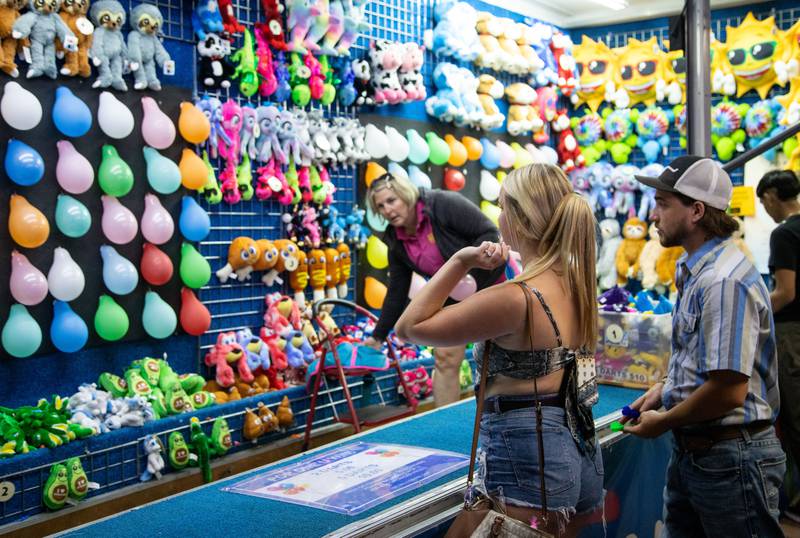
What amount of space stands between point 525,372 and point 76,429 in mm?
2685

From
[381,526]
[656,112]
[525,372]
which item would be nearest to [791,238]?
[525,372]

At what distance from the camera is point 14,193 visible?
13.2 ft

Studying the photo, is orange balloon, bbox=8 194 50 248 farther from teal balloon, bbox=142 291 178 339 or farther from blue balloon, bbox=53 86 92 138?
teal balloon, bbox=142 291 178 339

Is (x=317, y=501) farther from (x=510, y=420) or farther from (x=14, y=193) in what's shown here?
(x=14, y=193)

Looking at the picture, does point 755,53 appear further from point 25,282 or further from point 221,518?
point 221,518

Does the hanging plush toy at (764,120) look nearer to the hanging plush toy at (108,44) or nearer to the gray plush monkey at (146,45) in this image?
the gray plush monkey at (146,45)

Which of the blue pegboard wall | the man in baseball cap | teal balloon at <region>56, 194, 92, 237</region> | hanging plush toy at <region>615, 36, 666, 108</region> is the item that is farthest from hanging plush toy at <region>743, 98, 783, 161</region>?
teal balloon at <region>56, 194, 92, 237</region>

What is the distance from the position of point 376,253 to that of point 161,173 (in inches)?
76.7

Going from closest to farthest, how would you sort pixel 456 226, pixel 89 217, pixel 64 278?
pixel 456 226, pixel 64 278, pixel 89 217

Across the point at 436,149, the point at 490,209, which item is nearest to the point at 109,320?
the point at 436,149

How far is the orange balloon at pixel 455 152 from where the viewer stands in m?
6.62

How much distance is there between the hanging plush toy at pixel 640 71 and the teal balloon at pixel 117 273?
5.25 m

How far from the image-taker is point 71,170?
4.11 metres

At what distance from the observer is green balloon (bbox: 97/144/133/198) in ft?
14.0
